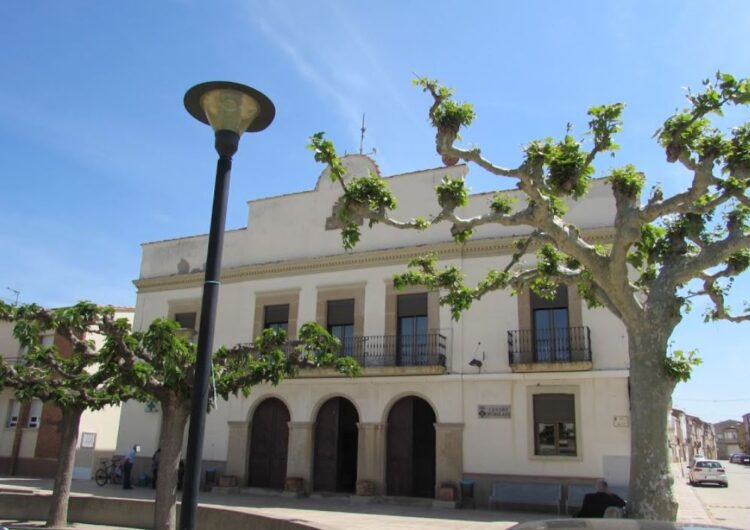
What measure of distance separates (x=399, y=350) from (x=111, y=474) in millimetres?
11799

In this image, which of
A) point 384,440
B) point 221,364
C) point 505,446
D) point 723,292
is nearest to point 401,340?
point 384,440

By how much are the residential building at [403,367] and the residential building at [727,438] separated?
11127 centimetres

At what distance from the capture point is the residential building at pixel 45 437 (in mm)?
26703

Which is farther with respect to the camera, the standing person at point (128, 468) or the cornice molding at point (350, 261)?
the standing person at point (128, 468)

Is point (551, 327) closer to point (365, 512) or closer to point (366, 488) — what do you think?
point (366, 488)

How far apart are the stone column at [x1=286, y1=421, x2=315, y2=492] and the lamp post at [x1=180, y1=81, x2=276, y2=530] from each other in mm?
15379

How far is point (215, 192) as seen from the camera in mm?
6438

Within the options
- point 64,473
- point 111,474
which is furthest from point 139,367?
point 111,474

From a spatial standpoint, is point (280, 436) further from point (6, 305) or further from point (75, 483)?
point (6, 305)

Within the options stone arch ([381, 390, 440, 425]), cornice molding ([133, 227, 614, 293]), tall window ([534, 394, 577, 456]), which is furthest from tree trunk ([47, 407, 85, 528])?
tall window ([534, 394, 577, 456])

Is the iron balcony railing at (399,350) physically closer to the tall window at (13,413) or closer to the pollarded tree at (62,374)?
the pollarded tree at (62,374)

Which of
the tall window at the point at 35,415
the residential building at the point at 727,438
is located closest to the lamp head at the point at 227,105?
the tall window at the point at 35,415

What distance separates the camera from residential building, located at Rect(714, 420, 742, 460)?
115 metres

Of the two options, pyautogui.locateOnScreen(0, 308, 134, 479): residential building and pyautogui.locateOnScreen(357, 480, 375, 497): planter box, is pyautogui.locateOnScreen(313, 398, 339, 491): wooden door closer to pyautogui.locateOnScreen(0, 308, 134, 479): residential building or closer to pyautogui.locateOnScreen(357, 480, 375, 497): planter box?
pyautogui.locateOnScreen(357, 480, 375, 497): planter box
